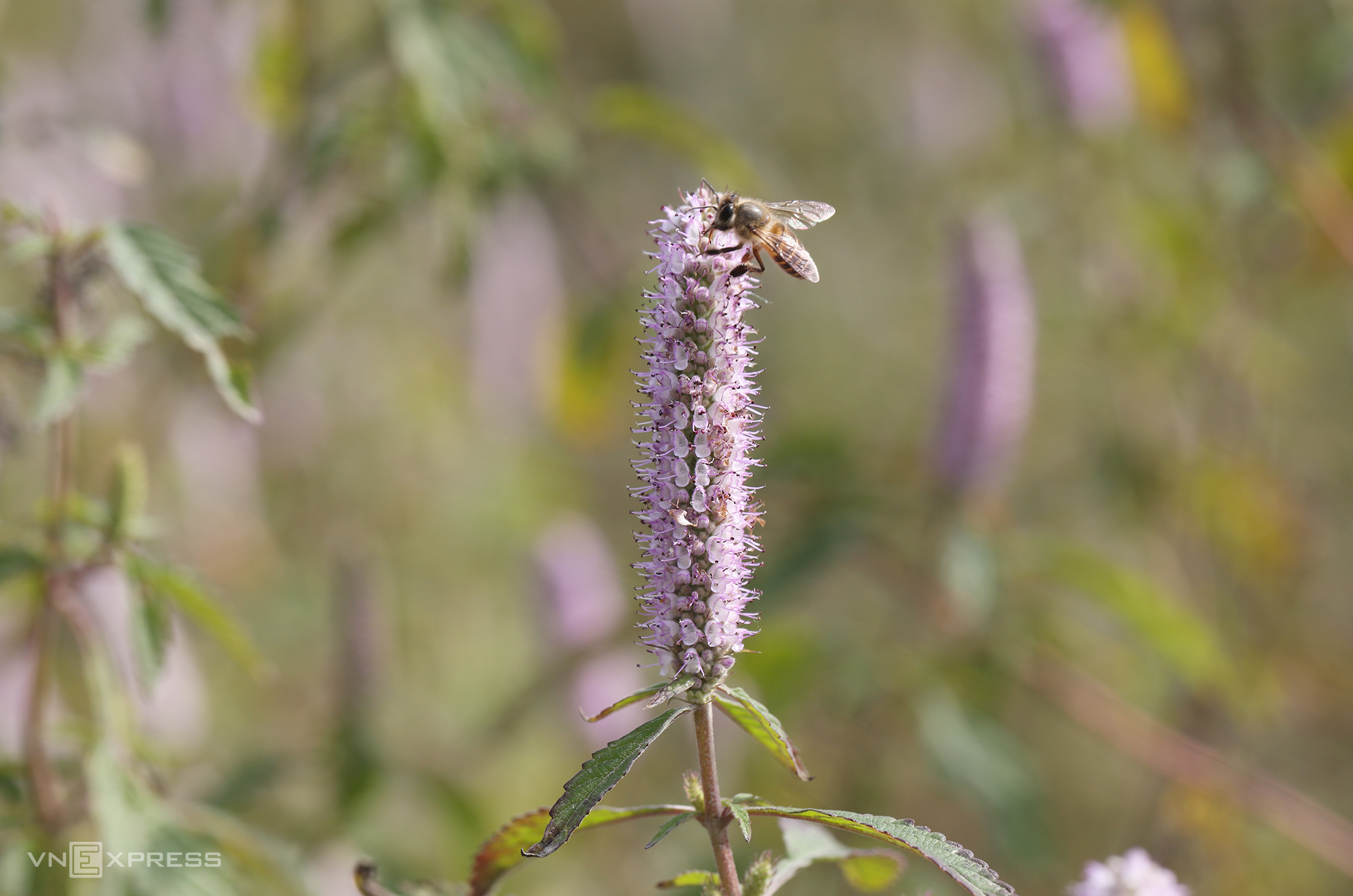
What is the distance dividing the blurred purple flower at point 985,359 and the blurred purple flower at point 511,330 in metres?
2.29

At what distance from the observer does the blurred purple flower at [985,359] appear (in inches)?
117

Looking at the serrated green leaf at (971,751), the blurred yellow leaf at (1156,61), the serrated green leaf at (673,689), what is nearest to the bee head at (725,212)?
the serrated green leaf at (673,689)

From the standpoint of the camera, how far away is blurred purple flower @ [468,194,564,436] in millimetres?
5297

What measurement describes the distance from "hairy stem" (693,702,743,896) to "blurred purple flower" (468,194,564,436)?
3.84 metres

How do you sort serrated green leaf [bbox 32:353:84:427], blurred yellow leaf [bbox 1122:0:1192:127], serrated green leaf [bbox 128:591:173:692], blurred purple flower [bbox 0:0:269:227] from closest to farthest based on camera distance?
serrated green leaf [bbox 32:353:84:427] < serrated green leaf [bbox 128:591:173:692] < blurred yellow leaf [bbox 1122:0:1192:127] < blurred purple flower [bbox 0:0:269:227]

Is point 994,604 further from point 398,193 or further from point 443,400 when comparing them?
point 443,400

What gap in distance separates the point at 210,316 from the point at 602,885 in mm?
2769

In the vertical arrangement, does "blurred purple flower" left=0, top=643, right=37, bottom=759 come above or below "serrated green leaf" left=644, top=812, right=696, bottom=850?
above

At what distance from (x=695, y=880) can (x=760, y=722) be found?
198 millimetres

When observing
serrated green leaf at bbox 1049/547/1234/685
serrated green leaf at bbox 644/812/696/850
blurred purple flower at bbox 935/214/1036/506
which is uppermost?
blurred purple flower at bbox 935/214/1036/506

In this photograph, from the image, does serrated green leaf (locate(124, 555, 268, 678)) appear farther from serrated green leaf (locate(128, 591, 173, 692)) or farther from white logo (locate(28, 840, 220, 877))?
white logo (locate(28, 840, 220, 877))

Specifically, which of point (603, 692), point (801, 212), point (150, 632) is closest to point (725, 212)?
point (801, 212)

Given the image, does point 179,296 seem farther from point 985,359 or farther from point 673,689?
point 985,359

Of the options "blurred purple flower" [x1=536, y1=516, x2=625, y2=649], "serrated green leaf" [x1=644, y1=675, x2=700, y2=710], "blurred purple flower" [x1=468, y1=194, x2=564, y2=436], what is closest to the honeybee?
"serrated green leaf" [x1=644, y1=675, x2=700, y2=710]
